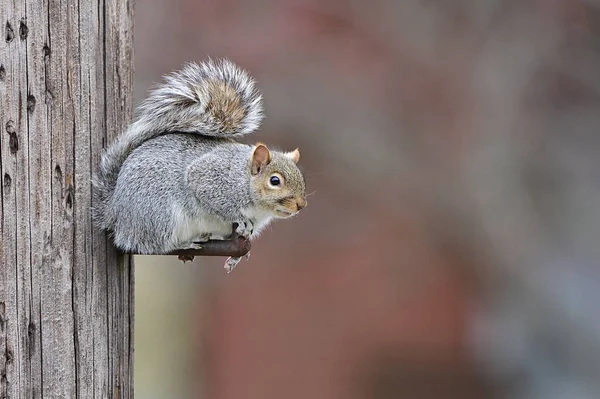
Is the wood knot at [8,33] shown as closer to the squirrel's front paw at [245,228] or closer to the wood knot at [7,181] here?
the wood knot at [7,181]

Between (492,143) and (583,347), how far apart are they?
1.27 meters

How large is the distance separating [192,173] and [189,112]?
132 mm

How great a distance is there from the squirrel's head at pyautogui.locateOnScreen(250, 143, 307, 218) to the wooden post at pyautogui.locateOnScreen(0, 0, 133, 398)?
1.27 ft

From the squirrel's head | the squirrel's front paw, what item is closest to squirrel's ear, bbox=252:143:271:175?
the squirrel's head

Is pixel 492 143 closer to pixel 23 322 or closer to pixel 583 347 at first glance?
pixel 583 347

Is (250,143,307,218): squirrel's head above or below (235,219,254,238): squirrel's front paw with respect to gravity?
above

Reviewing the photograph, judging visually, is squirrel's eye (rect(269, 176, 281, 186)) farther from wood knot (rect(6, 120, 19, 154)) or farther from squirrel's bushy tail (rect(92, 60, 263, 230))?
wood knot (rect(6, 120, 19, 154))

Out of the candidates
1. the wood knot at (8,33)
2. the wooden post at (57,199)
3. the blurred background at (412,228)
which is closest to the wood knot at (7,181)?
the wooden post at (57,199)

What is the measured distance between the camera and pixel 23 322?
2.03 metres

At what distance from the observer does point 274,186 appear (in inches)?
98.2

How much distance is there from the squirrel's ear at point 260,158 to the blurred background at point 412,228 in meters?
3.38

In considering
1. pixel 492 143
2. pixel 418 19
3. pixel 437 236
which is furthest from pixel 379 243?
pixel 418 19

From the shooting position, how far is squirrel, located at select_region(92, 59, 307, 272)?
2.20m

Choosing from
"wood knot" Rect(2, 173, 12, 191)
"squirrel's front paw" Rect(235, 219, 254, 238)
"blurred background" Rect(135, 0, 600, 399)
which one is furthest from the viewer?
"blurred background" Rect(135, 0, 600, 399)
